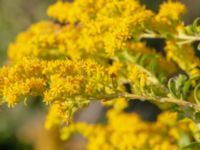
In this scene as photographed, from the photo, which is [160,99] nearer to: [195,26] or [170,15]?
[195,26]

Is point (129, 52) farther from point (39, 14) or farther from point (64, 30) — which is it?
point (39, 14)

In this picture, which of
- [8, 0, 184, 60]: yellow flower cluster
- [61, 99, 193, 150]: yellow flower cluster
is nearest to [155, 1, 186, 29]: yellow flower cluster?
[8, 0, 184, 60]: yellow flower cluster

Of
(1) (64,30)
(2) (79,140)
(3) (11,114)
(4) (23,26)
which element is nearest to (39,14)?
(4) (23,26)

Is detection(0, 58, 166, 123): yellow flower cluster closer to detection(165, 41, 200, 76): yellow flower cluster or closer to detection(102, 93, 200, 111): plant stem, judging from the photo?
detection(102, 93, 200, 111): plant stem

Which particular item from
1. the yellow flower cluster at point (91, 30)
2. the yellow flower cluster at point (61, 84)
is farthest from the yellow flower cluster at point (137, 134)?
the yellow flower cluster at point (61, 84)

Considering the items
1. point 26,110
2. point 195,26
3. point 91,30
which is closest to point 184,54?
point 195,26

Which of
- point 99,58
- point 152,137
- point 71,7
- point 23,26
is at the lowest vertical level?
point 152,137

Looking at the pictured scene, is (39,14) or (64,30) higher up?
(39,14)
